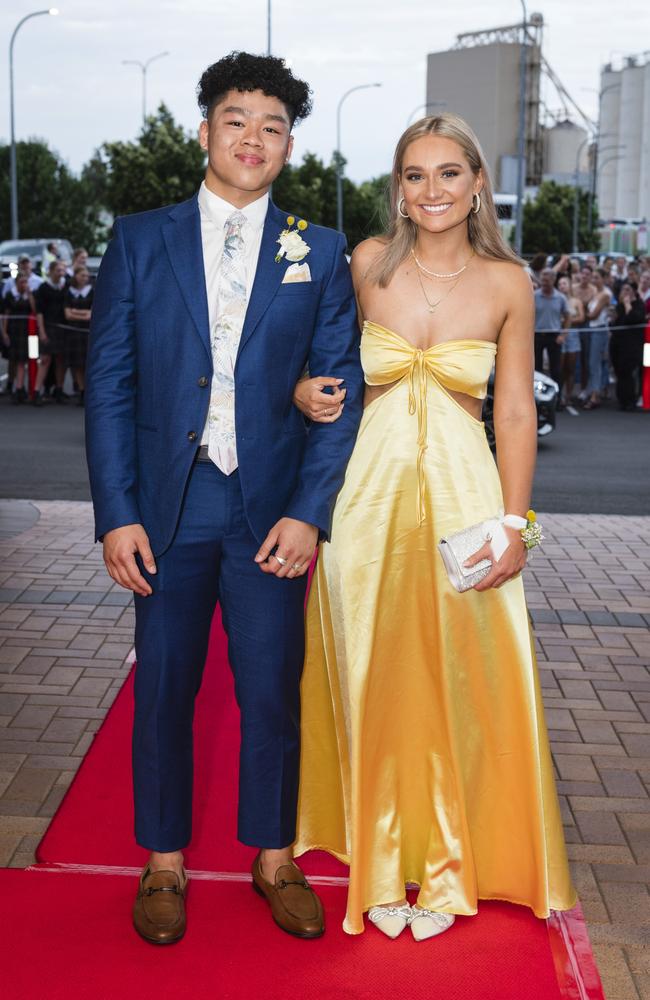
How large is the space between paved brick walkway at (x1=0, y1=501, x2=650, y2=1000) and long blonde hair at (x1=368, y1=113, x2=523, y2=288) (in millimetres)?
1858

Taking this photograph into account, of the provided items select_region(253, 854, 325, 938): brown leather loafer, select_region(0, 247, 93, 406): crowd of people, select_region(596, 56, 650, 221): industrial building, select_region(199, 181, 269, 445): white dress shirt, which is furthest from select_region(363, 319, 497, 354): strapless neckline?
select_region(596, 56, 650, 221): industrial building

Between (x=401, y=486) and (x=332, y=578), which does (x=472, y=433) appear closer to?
(x=401, y=486)

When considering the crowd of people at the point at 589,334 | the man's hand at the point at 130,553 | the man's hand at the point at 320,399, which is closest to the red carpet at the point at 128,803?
the man's hand at the point at 130,553

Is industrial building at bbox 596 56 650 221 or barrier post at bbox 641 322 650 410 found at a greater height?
industrial building at bbox 596 56 650 221

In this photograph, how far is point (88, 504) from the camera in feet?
30.3

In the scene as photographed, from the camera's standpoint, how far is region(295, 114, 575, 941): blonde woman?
3070mm

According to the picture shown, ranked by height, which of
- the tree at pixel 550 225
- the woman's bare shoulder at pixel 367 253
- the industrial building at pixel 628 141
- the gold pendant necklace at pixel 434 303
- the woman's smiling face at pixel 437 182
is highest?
the industrial building at pixel 628 141

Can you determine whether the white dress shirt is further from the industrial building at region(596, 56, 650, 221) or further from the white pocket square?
the industrial building at region(596, 56, 650, 221)

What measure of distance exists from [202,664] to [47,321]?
43.1 feet

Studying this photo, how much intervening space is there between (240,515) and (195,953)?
112cm

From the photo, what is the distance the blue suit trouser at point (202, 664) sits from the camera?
297cm

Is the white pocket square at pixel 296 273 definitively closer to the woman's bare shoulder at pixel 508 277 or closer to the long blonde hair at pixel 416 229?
the long blonde hair at pixel 416 229

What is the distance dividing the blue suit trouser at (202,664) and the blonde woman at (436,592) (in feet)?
0.63

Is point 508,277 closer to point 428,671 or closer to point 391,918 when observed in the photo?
point 428,671
